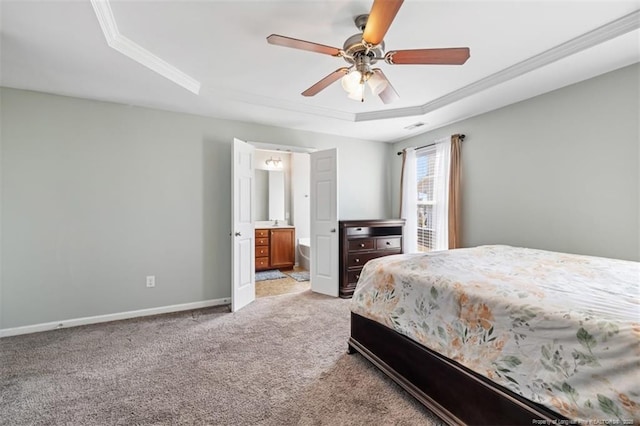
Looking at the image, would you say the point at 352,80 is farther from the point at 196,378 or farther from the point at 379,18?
the point at 196,378

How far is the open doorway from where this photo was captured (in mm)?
5449

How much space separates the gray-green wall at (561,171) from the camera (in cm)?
231

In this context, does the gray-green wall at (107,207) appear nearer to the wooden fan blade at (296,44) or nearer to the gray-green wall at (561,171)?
the wooden fan blade at (296,44)

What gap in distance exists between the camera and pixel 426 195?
426 centimetres

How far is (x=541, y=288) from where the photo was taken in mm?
1341

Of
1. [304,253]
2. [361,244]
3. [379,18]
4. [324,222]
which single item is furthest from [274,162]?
[379,18]

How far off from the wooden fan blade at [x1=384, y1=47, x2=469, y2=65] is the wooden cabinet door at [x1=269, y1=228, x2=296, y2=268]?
421 centimetres

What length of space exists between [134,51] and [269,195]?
3.94m

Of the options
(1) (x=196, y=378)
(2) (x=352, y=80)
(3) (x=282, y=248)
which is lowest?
(1) (x=196, y=378)

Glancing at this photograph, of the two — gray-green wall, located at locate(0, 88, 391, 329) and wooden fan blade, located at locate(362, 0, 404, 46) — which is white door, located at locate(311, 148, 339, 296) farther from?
wooden fan blade, located at locate(362, 0, 404, 46)

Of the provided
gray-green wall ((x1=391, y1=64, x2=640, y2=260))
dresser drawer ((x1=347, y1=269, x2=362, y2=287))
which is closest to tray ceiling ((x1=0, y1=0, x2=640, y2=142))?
gray-green wall ((x1=391, y1=64, x2=640, y2=260))

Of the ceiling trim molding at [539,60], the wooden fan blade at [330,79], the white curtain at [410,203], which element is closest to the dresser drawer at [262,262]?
the white curtain at [410,203]

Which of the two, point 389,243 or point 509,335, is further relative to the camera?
point 389,243

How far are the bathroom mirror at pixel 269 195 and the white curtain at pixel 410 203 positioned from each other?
9.04ft
